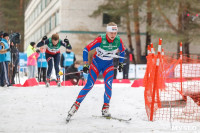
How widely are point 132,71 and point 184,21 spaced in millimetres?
7076

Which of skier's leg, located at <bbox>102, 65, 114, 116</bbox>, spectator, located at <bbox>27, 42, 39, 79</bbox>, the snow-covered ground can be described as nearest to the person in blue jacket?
the snow-covered ground

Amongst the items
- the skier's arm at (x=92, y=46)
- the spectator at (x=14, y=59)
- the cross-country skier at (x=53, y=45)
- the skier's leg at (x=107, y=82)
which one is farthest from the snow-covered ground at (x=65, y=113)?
the spectator at (x=14, y=59)

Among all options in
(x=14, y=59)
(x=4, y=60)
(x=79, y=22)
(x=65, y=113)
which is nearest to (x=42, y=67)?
(x=14, y=59)

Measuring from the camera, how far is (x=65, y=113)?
8.65 m

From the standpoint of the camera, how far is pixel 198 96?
912cm

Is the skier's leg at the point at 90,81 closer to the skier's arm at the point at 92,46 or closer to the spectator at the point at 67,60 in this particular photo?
the skier's arm at the point at 92,46

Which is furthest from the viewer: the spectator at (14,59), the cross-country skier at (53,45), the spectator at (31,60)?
the spectator at (31,60)

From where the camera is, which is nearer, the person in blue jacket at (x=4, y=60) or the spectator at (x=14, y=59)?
the person in blue jacket at (x=4, y=60)

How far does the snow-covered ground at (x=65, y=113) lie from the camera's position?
7.06m

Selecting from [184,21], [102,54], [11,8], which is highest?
[11,8]

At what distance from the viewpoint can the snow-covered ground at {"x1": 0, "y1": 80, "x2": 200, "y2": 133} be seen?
706 cm

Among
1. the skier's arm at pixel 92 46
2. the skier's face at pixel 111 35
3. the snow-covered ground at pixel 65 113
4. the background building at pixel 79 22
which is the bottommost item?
the snow-covered ground at pixel 65 113

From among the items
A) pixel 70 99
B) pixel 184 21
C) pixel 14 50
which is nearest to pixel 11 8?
pixel 184 21

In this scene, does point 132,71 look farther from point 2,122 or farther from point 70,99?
point 2,122
